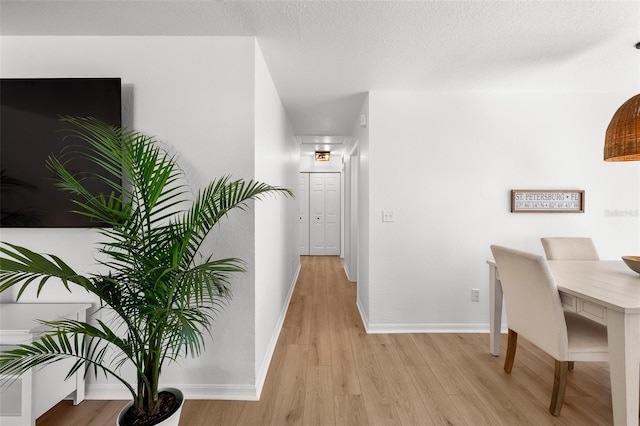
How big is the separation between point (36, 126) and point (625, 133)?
11.3 ft

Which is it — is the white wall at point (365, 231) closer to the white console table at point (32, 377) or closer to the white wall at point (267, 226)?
the white wall at point (267, 226)

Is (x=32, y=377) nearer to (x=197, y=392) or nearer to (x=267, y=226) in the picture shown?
(x=197, y=392)

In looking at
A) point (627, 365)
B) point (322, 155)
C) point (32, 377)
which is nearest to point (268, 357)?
point (32, 377)

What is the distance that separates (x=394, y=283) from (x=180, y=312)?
2175 mm

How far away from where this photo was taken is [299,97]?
3.06 meters

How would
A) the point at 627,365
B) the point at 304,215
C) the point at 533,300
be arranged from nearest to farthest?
1. the point at 627,365
2. the point at 533,300
3. the point at 304,215

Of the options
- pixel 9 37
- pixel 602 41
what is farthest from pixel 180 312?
pixel 602 41

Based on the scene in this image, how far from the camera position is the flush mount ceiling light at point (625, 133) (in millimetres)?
1657

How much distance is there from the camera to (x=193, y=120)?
191 cm

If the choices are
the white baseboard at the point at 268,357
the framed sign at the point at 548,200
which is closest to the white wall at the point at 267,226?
the white baseboard at the point at 268,357

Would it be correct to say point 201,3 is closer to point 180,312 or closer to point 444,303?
point 180,312

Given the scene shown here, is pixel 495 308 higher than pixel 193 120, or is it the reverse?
pixel 193 120

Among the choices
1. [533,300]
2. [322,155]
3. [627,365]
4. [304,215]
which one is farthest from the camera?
[304,215]

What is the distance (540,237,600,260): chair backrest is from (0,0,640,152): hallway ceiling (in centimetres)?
141
